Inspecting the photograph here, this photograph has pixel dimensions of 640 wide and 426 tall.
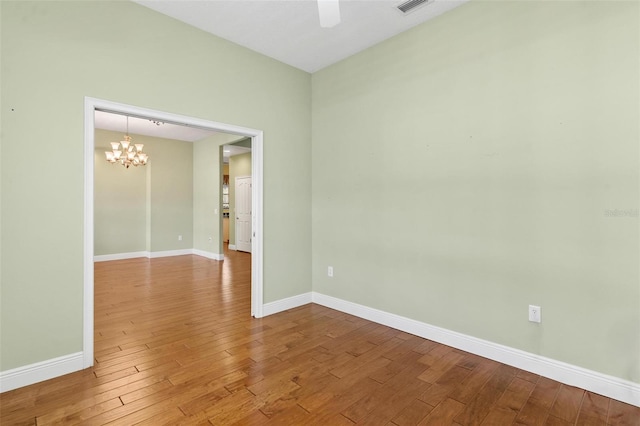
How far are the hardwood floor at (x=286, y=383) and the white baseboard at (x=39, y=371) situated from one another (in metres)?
0.08

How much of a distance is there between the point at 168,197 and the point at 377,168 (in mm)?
6304

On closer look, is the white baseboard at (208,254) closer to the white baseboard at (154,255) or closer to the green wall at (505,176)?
the white baseboard at (154,255)

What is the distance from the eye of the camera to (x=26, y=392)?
2.11 meters

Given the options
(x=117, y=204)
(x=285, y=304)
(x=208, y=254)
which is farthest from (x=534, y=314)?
(x=117, y=204)

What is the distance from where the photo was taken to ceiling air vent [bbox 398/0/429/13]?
267 centimetres

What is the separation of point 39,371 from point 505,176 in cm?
393

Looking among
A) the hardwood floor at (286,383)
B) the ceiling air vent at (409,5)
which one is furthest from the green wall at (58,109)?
the ceiling air vent at (409,5)

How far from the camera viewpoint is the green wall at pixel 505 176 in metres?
2.07

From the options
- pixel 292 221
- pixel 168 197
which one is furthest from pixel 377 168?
pixel 168 197

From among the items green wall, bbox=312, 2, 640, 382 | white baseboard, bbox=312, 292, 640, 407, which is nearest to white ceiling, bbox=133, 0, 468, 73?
green wall, bbox=312, 2, 640, 382

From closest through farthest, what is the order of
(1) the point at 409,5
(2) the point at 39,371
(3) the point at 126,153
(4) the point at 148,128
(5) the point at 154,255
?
(2) the point at 39,371, (1) the point at 409,5, (3) the point at 126,153, (4) the point at 148,128, (5) the point at 154,255

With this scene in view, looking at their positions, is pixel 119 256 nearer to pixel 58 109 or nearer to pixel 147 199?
pixel 147 199

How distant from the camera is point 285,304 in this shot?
384 cm

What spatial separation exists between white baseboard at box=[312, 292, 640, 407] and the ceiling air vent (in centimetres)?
301
